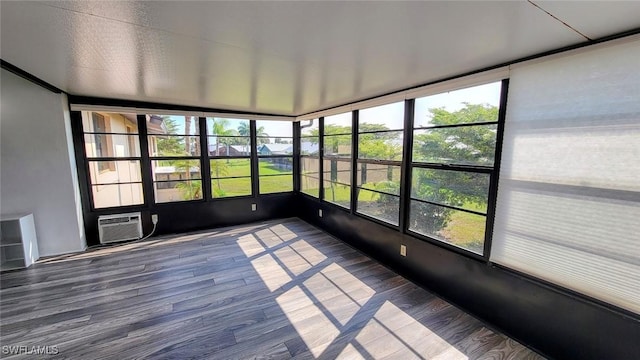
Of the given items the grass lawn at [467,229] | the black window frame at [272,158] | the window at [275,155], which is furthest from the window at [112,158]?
the grass lawn at [467,229]

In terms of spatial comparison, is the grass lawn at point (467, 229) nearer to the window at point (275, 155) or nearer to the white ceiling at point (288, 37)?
the white ceiling at point (288, 37)

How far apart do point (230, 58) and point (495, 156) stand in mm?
2307

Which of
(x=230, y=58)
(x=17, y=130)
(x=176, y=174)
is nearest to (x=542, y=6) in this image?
(x=230, y=58)

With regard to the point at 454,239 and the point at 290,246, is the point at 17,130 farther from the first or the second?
the point at 454,239

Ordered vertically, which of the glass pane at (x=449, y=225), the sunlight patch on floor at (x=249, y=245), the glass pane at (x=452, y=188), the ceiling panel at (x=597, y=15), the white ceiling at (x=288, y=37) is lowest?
the sunlight patch on floor at (x=249, y=245)


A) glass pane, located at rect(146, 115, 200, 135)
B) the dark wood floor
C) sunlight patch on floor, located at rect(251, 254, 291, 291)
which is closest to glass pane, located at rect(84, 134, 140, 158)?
glass pane, located at rect(146, 115, 200, 135)

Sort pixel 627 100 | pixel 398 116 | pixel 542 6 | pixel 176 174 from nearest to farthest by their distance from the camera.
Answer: pixel 542 6
pixel 627 100
pixel 398 116
pixel 176 174

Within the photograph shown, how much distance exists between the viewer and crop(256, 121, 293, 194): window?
5.11 metres

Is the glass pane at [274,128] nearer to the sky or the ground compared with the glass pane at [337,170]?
nearer to the sky

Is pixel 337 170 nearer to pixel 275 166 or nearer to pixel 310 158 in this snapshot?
pixel 310 158

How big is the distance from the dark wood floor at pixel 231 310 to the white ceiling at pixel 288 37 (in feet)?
7.24

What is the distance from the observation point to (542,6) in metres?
1.15

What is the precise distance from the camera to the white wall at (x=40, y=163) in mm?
3094

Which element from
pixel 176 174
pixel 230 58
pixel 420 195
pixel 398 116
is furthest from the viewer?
pixel 176 174
